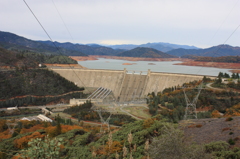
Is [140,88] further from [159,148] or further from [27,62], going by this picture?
[159,148]

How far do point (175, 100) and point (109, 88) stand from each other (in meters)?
22.2

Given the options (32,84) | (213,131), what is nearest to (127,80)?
(32,84)

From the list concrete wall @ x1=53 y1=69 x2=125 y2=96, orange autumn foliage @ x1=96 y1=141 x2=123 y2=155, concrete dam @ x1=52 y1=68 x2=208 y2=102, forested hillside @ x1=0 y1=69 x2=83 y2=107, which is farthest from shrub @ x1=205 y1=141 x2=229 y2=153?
forested hillside @ x1=0 y1=69 x2=83 y2=107

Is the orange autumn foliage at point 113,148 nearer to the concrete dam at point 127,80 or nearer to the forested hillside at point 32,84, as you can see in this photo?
the concrete dam at point 127,80

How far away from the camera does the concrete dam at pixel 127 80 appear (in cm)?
4778

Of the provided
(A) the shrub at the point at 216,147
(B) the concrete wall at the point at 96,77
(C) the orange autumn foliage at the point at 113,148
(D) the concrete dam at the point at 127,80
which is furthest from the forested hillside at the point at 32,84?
(A) the shrub at the point at 216,147

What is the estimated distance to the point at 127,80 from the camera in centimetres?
5306

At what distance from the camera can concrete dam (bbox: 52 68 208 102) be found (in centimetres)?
4778

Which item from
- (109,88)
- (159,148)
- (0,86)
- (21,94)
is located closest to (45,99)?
(21,94)

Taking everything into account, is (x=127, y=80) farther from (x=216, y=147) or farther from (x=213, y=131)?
(x=216, y=147)

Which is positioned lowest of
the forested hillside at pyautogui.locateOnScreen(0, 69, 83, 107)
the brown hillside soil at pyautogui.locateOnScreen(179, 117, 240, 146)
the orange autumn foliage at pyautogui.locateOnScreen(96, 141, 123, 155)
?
the forested hillside at pyautogui.locateOnScreen(0, 69, 83, 107)

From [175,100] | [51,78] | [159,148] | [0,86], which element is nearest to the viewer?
[159,148]

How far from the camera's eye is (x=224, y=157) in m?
8.64

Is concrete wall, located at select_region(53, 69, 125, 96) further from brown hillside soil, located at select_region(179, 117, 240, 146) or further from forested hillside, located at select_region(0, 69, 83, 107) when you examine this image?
brown hillside soil, located at select_region(179, 117, 240, 146)
